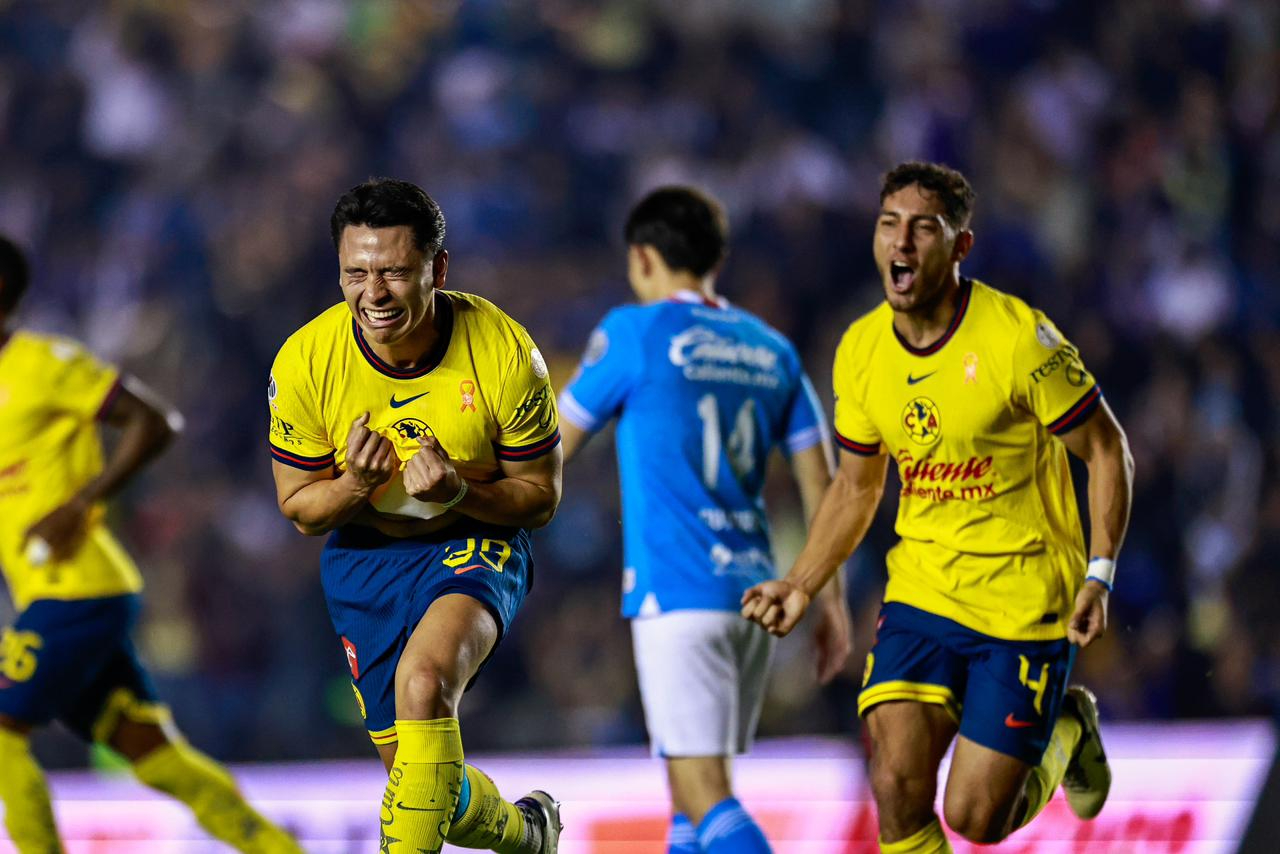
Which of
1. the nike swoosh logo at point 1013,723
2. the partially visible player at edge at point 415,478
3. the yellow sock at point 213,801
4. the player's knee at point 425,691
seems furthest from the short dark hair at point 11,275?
the nike swoosh logo at point 1013,723

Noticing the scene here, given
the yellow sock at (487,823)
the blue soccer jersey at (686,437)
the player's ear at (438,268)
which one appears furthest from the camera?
the blue soccer jersey at (686,437)

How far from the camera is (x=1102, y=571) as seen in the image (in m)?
3.96

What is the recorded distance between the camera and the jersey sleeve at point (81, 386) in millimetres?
5230

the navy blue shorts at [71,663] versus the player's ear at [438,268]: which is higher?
the player's ear at [438,268]

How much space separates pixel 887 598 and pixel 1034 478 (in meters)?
0.53

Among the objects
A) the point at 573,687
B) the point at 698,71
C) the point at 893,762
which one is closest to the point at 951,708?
the point at 893,762

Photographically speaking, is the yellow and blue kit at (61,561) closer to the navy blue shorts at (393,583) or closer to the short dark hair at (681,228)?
the navy blue shorts at (393,583)

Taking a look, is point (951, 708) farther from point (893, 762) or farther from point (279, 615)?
point (279, 615)

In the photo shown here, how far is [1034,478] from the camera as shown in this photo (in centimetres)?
419

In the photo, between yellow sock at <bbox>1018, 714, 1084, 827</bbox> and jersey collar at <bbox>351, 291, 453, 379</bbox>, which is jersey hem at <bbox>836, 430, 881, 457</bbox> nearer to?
yellow sock at <bbox>1018, 714, 1084, 827</bbox>

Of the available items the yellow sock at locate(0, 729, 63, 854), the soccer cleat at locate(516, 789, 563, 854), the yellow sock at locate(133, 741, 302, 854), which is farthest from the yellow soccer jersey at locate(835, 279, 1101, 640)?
the yellow sock at locate(0, 729, 63, 854)

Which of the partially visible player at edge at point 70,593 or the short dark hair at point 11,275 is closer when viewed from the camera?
the partially visible player at edge at point 70,593

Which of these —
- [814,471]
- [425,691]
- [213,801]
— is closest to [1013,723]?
[814,471]

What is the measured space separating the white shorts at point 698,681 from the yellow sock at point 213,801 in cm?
126
